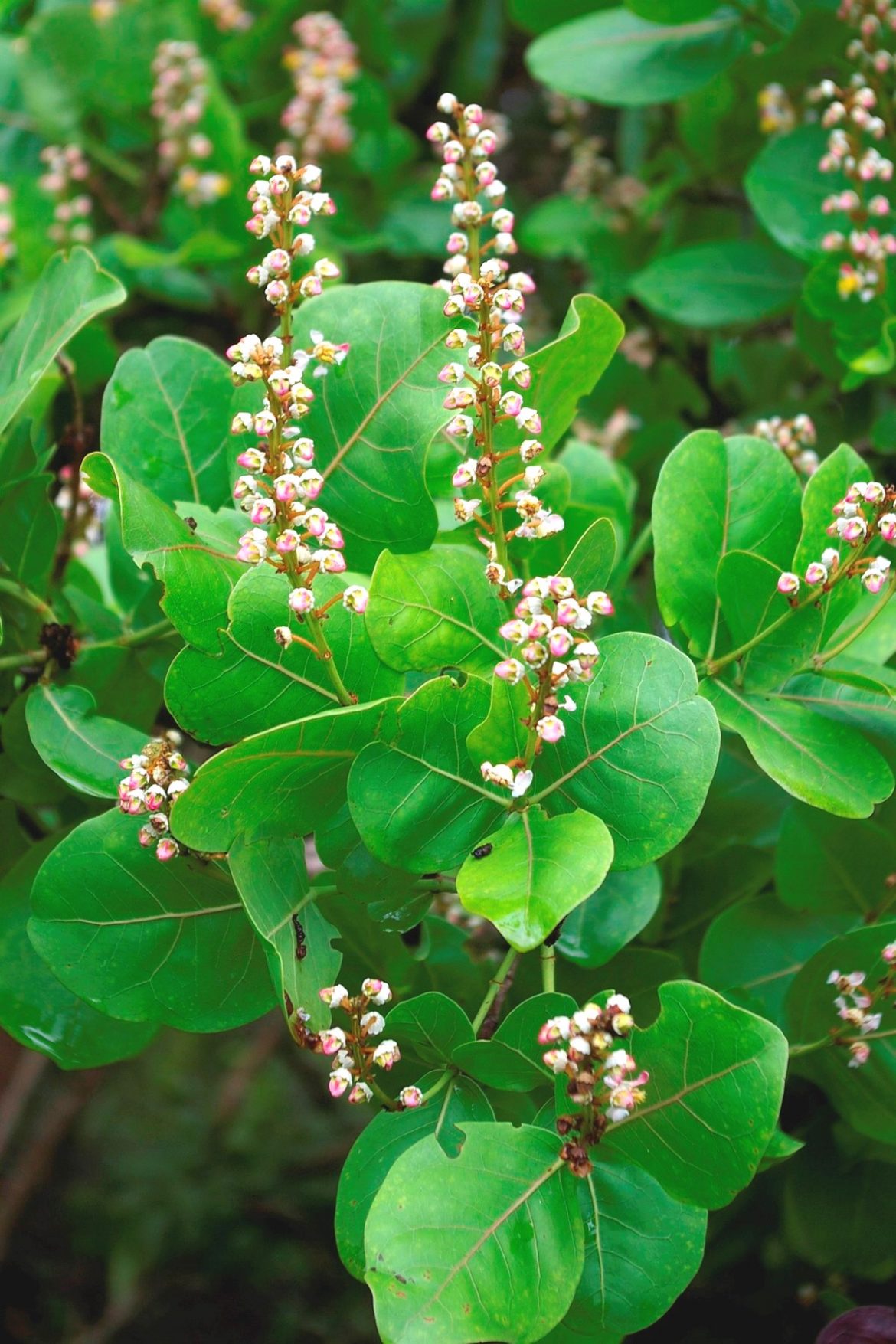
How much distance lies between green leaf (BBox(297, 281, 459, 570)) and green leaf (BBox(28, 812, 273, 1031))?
0.25 meters

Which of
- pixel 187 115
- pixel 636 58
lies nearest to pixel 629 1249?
pixel 636 58

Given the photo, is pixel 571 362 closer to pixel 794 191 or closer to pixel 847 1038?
pixel 847 1038

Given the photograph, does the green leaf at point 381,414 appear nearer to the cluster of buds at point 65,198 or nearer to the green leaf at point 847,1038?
the green leaf at point 847,1038

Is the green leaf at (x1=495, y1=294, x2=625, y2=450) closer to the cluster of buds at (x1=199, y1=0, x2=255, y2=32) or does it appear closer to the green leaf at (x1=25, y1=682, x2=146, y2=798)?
the green leaf at (x1=25, y1=682, x2=146, y2=798)

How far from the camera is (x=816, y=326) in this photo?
50.9 inches

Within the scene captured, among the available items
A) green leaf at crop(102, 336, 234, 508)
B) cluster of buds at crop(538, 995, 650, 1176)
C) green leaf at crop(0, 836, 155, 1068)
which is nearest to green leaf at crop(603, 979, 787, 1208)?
cluster of buds at crop(538, 995, 650, 1176)

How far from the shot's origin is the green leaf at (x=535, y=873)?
638 millimetres

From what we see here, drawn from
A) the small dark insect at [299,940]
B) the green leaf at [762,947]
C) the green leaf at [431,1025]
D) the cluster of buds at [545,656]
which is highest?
the cluster of buds at [545,656]

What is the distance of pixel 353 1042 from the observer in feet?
2.32

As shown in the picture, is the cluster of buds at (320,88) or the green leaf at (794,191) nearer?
the green leaf at (794,191)

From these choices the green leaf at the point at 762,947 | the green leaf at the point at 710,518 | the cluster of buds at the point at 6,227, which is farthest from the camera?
the cluster of buds at the point at 6,227

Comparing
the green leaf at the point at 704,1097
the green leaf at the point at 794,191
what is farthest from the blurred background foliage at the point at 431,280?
the green leaf at the point at 704,1097

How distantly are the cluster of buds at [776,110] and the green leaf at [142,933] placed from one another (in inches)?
45.2

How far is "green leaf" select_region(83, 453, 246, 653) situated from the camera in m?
0.71
